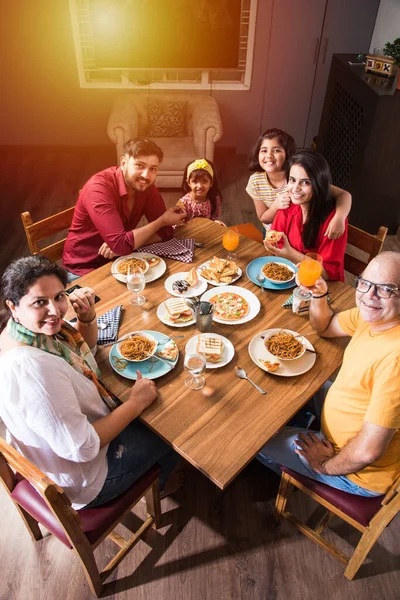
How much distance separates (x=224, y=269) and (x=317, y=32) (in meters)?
3.71

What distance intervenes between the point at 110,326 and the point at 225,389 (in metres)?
0.56

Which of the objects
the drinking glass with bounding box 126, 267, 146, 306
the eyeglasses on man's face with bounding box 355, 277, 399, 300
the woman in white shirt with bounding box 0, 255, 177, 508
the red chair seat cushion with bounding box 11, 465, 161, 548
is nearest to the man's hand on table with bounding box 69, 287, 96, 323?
the woman in white shirt with bounding box 0, 255, 177, 508

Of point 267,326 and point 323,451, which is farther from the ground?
point 267,326

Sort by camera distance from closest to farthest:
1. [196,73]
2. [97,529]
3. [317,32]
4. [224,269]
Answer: [97,529]
[224,269]
[317,32]
[196,73]

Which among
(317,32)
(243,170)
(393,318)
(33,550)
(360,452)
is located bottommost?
(33,550)

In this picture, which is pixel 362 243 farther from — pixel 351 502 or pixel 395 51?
pixel 395 51

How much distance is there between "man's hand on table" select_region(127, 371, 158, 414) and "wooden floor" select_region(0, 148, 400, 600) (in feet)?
2.57

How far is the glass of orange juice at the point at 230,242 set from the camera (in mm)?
2207

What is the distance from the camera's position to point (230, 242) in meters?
2.21

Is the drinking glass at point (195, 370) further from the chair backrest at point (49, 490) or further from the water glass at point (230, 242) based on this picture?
the water glass at point (230, 242)

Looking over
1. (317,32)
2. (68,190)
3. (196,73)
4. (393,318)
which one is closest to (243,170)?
(196,73)

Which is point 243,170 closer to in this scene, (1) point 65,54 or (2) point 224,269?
(1) point 65,54

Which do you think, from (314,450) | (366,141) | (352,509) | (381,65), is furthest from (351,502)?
(381,65)

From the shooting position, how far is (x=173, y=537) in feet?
6.40
